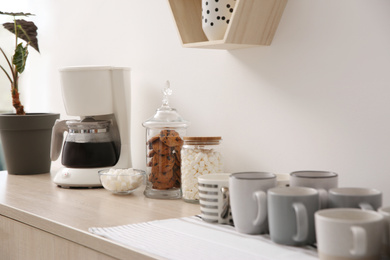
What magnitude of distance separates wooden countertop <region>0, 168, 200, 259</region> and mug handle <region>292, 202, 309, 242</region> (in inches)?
10.2

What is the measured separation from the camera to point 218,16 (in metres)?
1.23

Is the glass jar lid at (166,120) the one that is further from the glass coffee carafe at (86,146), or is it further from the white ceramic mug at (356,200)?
the white ceramic mug at (356,200)

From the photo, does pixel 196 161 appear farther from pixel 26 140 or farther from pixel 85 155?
pixel 26 140

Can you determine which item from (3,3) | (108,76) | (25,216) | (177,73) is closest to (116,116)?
(108,76)

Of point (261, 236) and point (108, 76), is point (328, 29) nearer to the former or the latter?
point (261, 236)

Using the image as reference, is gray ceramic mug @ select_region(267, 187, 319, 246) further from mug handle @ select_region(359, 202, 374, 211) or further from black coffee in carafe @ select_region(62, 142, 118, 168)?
black coffee in carafe @ select_region(62, 142, 118, 168)

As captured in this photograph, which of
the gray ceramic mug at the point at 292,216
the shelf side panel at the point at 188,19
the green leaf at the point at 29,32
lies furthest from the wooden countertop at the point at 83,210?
the green leaf at the point at 29,32

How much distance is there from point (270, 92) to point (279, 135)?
0.37 feet

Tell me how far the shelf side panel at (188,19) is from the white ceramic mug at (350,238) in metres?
0.73

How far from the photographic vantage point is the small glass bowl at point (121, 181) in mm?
1408

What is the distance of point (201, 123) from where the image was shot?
154 centimetres

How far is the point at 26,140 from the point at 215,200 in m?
0.98

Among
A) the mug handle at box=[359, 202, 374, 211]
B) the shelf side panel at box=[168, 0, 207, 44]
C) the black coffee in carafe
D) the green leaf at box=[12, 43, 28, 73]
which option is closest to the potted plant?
the green leaf at box=[12, 43, 28, 73]

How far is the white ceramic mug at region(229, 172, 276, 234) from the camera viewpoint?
3.10ft
